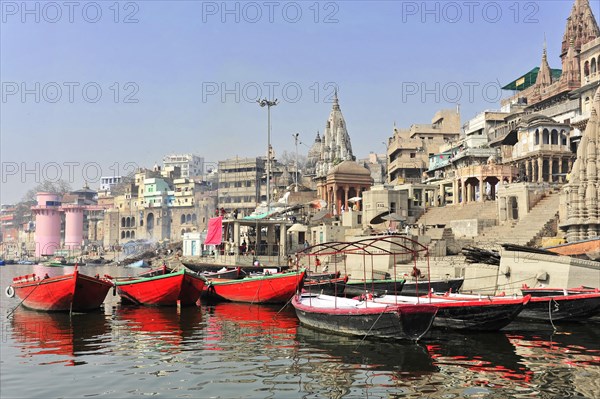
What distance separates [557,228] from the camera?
32375mm

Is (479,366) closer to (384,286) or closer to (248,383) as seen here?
(248,383)

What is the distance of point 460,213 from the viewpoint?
45531mm

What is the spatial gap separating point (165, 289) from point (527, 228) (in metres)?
21.5

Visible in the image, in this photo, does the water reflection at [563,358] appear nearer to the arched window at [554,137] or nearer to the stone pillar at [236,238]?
the stone pillar at [236,238]

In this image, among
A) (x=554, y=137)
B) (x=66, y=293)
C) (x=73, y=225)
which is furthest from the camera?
(x=73, y=225)

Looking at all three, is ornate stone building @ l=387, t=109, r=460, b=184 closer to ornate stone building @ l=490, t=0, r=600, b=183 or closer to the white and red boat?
ornate stone building @ l=490, t=0, r=600, b=183

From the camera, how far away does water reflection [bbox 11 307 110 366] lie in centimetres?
1505

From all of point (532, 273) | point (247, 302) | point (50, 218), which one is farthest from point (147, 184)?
point (532, 273)

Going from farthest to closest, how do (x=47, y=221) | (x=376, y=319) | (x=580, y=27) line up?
(x=47, y=221), (x=580, y=27), (x=376, y=319)

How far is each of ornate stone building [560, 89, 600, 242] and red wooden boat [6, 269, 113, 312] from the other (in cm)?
2236

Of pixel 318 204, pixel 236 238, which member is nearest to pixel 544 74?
pixel 318 204

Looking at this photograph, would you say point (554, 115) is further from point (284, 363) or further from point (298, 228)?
point (284, 363)

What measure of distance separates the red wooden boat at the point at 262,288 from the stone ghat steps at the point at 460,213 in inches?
830

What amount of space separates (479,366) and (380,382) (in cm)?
282
